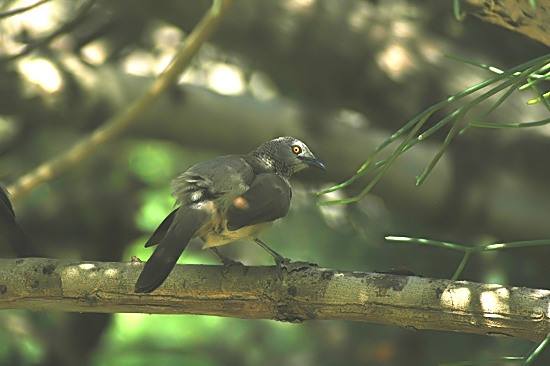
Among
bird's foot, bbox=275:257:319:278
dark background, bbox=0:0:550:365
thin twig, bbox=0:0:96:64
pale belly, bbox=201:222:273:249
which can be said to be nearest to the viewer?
bird's foot, bbox=275:257:319:278

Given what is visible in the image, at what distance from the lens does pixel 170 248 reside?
338cm

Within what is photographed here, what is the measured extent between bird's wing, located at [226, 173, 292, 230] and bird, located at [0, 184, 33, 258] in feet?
4.27

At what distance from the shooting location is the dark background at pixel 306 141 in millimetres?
6363

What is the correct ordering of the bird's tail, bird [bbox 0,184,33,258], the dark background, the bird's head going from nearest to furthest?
the bird's tail, bird [bbox 0,184,33,258], the bird's head, the dark background

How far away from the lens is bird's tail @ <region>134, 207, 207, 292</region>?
313 centimetres

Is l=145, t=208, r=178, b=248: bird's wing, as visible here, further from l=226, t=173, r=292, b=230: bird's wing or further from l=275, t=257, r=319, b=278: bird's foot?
l=275, t=257, r=319, b=278: bird's foot

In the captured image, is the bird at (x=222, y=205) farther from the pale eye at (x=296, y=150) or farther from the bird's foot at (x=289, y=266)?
the pale eye at (x=296, y=150)

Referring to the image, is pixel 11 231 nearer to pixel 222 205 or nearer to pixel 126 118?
pixel 126 118

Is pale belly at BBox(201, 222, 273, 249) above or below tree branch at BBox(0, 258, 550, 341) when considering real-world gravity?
below

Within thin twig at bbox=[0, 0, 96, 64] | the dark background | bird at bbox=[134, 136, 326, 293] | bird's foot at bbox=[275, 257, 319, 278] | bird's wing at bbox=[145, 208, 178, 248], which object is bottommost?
the dark background

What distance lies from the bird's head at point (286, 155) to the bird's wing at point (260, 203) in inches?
24.0

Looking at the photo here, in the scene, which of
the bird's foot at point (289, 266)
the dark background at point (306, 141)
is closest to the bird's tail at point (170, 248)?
the bird's foot at point (289, 266)

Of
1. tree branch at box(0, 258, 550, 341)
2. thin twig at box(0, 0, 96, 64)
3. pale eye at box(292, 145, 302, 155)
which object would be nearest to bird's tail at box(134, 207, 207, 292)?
tree branch at box(0, 258, 550, 341)

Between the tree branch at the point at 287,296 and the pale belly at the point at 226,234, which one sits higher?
the tree branch at the point at 287,296
